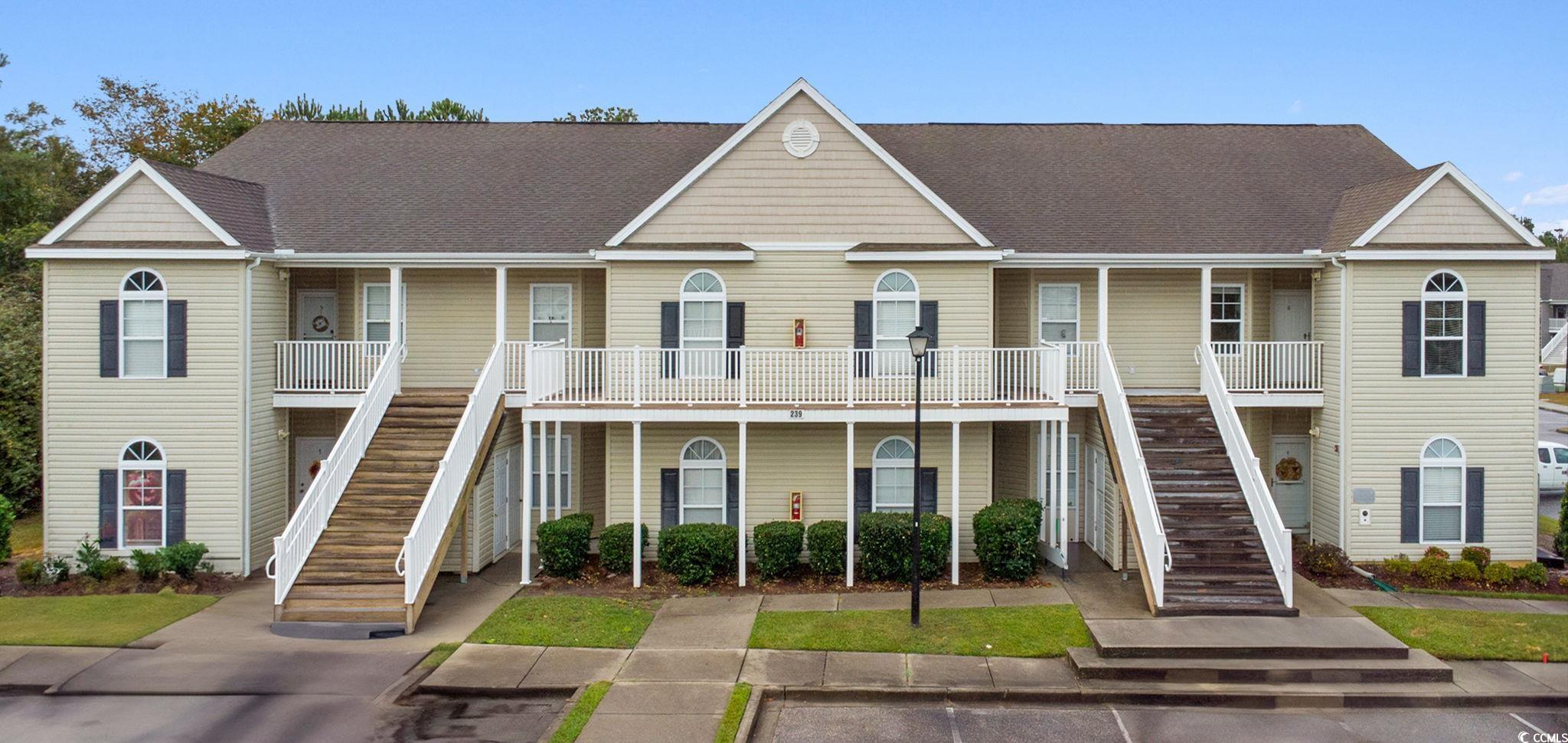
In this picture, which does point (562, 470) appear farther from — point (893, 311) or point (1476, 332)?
point (1476, 332)

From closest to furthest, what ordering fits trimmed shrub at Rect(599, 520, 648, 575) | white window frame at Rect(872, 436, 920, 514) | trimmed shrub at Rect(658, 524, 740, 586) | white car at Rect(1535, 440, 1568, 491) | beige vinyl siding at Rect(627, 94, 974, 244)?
trimmed shrub at Rect(658, 524, 740, 586)
trimmed shrub at Rect(599, 520, 648, 575)
beige vinyl siding at Rect(627, 94, 974, 244)
white window frame at Rect(872, 436, 920, 514)
white car at Rect(1535, 440, 1568, 491)

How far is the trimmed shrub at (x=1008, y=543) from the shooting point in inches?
623

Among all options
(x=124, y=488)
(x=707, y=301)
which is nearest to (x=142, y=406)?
(x=124, y=488)

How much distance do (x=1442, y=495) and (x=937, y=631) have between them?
1005 cm

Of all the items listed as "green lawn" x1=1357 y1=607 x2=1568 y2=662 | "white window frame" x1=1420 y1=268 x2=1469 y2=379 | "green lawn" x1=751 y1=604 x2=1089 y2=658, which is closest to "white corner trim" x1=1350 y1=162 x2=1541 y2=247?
"white window frame" x1=1420 y1=268 x2=1469 y2=379

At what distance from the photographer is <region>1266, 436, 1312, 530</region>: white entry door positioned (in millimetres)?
19047

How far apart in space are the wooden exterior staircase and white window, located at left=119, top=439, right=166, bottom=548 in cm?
1606

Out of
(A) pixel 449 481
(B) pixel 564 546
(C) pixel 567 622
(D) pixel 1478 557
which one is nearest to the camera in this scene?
(C) pixel 567 622

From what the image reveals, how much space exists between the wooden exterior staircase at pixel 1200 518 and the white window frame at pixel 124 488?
15.9m

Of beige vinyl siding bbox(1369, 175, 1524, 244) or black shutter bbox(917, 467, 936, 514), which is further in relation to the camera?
black shutter bbox(917, 467, 936, 514)

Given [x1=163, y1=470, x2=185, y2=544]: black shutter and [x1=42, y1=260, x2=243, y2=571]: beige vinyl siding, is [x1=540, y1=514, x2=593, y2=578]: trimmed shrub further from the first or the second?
[x1=163, y1=470, x2=185, y2=544]: black shutter

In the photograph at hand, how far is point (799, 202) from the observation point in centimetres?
1714

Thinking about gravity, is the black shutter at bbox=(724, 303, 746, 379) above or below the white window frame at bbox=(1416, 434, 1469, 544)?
above

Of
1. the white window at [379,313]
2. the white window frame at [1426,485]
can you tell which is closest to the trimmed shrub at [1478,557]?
the white window frame at [1426,485]
